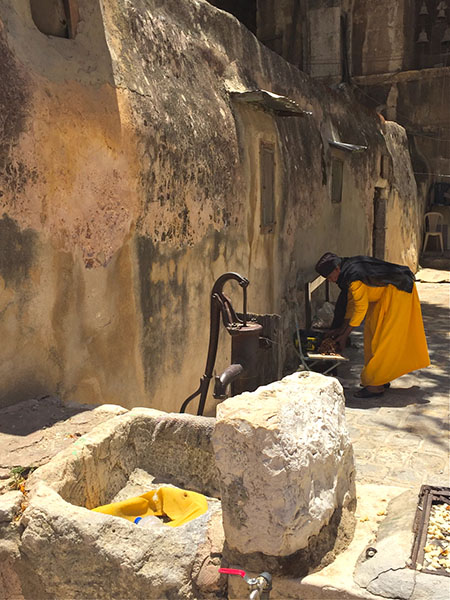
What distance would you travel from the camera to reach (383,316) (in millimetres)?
6148

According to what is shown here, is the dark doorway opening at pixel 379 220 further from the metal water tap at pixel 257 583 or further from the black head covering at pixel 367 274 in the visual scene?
the metal water tap at pixel 257 583

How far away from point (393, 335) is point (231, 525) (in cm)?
431

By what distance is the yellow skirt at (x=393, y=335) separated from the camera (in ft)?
20.0

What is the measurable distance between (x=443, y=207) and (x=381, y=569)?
16.4 m

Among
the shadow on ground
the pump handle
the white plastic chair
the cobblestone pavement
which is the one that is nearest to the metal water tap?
the pump handle

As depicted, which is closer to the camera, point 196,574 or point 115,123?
point 196,574

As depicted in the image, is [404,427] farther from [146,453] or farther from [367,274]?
[146,453]

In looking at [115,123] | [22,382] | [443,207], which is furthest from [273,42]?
[22,382]

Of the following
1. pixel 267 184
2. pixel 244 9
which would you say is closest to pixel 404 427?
pixel 267 184

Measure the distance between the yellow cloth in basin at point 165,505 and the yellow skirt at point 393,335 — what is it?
3.69 metres

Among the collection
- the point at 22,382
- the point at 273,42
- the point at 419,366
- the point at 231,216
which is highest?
the point at 273,42

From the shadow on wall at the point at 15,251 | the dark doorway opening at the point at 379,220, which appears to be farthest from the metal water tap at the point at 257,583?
the dark doorway opening at the point at 379,220

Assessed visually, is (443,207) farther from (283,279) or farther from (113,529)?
(113,529)

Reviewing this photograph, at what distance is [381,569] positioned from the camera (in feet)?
7.07
